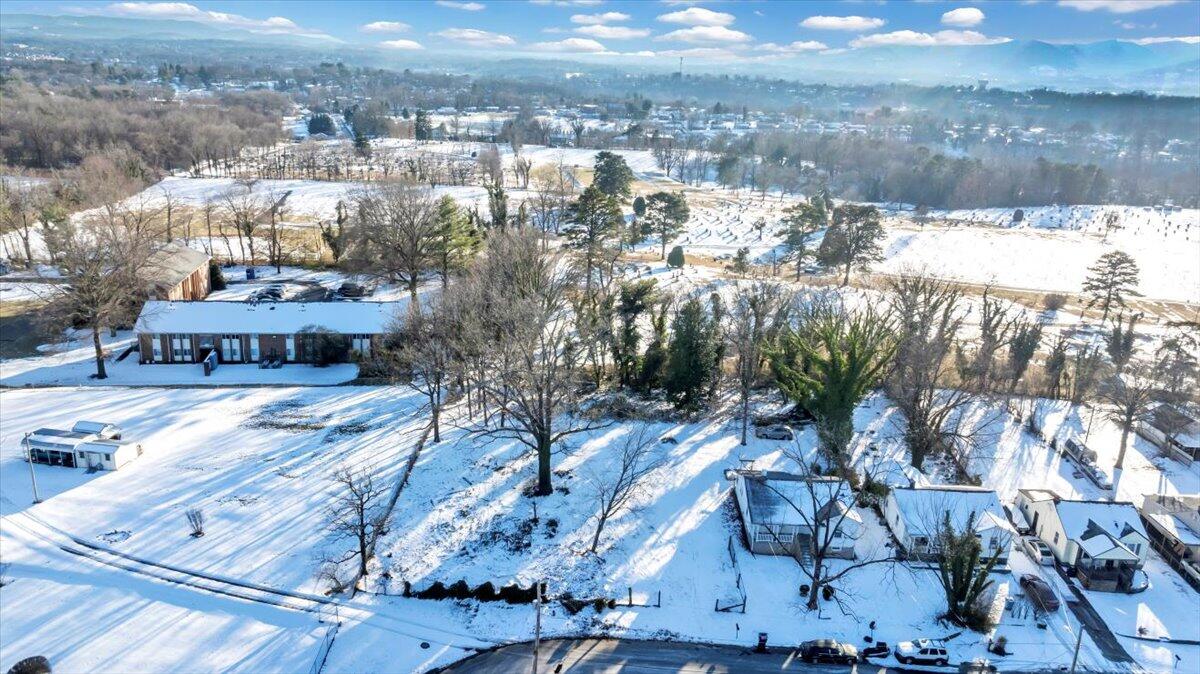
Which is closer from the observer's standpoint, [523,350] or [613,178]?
[523,350]

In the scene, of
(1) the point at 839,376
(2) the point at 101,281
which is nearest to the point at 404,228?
(2) the point at 101,281

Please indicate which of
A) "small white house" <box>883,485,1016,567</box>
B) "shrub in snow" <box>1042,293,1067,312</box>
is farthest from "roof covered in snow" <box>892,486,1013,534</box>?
"shrub in snow" <box>1042,293,1067,312</box>

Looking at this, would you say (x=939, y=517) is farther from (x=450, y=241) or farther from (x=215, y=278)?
(x=215, y=278)

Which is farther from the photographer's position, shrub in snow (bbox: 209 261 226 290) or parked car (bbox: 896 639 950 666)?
shrub in snow (bbox: 209 261 226 290)

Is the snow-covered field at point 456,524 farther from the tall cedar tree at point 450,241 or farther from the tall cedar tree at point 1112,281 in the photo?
the tall cedar tree at point 1112,281

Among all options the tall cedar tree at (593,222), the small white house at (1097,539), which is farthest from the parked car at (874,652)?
the tall cedar tree at (593,222)

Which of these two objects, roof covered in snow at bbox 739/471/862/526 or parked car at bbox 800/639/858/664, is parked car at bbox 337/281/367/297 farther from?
parked car at bbox 800/639/858/664
